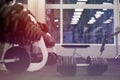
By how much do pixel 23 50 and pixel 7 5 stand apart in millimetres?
1759

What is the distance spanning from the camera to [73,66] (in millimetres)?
5410

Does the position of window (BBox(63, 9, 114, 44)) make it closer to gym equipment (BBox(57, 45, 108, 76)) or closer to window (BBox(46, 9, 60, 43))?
window (BBox(46, 9, 60, 43))

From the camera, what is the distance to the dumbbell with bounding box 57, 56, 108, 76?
5.36 meters

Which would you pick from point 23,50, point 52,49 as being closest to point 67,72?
point 23,50

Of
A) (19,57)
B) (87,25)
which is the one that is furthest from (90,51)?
Answer: (19,57)

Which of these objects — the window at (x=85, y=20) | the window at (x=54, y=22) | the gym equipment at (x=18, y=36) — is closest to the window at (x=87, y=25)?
the window at (x=85, y=20)

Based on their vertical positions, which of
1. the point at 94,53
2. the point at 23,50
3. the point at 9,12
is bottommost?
the point at 94,53

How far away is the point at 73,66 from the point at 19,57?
1.02 meters

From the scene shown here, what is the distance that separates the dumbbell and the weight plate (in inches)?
24.9

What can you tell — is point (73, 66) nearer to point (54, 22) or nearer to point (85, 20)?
point (54, 22)

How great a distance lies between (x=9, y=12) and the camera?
3.52 meters

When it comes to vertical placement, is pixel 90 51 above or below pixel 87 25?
below

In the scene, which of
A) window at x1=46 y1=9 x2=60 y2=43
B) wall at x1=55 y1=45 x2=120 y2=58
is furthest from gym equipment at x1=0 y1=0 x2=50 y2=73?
window at x1=46 y1=9 x2=60 y2=43

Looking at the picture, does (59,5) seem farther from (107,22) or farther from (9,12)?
(9,12)
